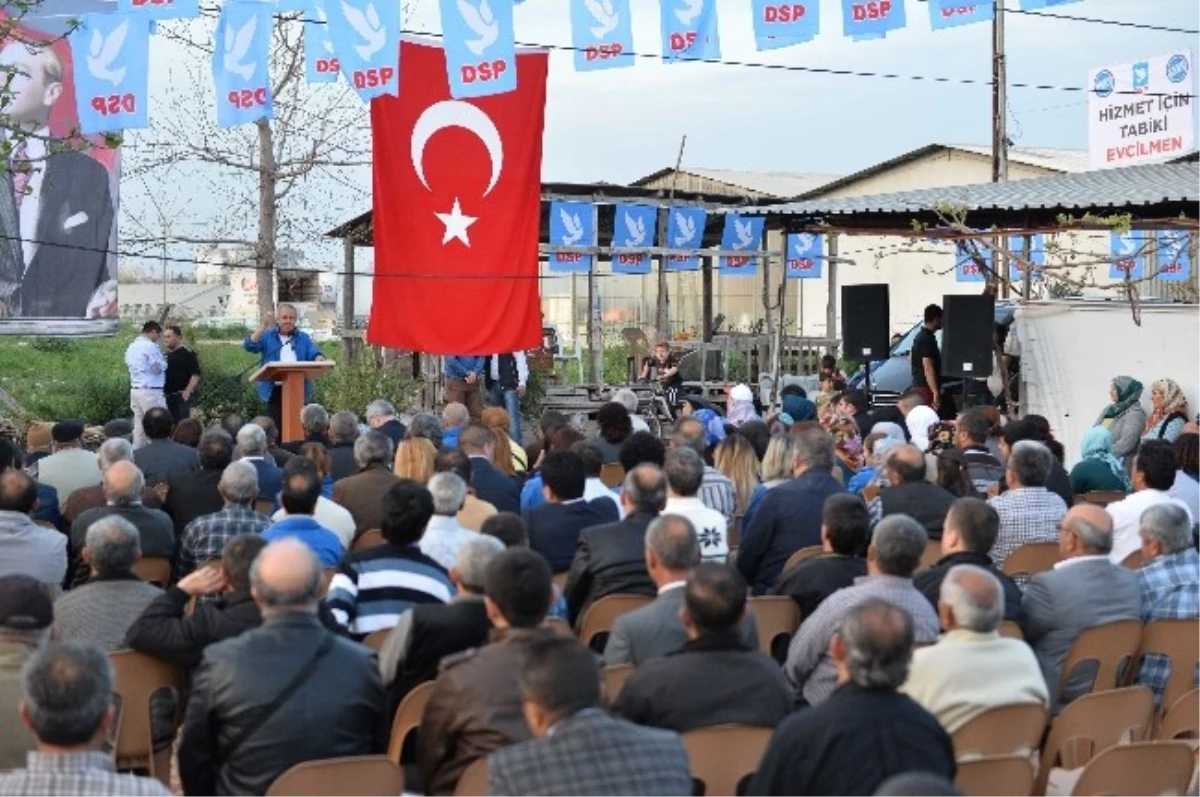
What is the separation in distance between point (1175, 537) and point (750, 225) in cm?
1684

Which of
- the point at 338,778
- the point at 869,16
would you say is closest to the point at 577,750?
the point at 338,778

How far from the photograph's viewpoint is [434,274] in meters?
15.7

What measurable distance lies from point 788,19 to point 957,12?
4.98 feet

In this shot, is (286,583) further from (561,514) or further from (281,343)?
(281,343)

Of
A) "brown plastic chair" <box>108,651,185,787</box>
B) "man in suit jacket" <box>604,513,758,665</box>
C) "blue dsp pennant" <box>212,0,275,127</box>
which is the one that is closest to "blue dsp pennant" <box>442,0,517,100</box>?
"blue dsp pennant" <box>212,0,275,127</box>

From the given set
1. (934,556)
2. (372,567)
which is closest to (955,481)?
(934,556)

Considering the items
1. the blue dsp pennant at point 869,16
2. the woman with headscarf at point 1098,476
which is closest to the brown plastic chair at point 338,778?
the woman with headscarf at point 1098,476

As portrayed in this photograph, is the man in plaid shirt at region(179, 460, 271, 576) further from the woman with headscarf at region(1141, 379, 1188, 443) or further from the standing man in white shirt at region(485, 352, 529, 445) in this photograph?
the standing man in white shirt at region(485, 352, 529, 445)

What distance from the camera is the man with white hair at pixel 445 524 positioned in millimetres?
6649

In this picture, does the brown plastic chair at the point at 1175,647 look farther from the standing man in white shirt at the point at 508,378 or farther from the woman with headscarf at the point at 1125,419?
the standing man in white shirt at the point at 508,378

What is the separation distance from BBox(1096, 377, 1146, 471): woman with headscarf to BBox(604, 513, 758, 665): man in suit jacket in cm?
738

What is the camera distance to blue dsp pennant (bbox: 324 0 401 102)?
44.5 ft

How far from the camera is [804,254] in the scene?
24.1 metres

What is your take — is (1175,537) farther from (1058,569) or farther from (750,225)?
(750,225)
